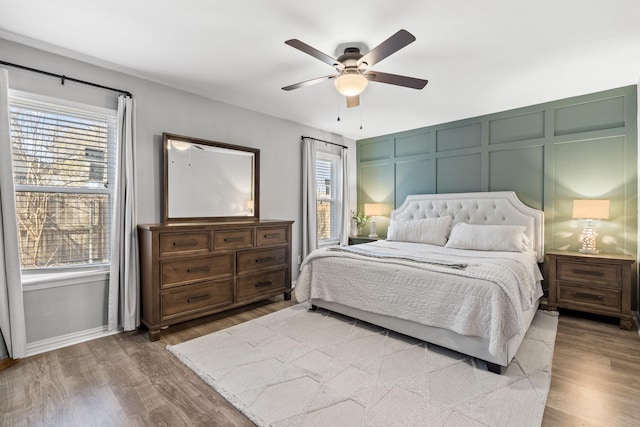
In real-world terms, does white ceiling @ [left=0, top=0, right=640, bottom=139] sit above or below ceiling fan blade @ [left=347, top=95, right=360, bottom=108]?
above

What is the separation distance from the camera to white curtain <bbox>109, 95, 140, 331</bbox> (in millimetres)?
2893

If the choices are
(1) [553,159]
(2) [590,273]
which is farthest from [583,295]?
(1) [553,159]

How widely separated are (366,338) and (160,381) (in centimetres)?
171

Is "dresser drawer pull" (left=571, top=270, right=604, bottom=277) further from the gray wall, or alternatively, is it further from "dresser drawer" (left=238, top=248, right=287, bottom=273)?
the gray wall

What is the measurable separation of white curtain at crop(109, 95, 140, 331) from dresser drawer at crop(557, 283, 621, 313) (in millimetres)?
4570

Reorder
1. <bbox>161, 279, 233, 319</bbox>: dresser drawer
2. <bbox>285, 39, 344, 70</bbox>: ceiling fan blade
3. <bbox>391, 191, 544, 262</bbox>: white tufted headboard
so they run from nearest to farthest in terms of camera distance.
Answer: <bbox>285, 39, 344, 70</bbox>: ceiling fan blade, <bbox>161, 279, 233, 319</bbox>: dresser drawer, <bbox>391, 191, 544, 262</bbox>: white tufted headboard

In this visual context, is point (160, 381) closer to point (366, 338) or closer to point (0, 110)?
point (366, 338)

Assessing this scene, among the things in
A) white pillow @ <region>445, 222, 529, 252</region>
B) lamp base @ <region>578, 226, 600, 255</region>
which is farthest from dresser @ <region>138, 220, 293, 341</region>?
A: lamp base @ <region>578, 226, 600, 255</region>

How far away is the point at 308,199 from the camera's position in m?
4.81

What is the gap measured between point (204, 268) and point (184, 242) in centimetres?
35

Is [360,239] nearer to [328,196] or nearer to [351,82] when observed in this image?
[328,196]

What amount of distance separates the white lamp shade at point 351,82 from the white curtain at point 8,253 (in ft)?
8.52

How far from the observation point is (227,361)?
2.40m

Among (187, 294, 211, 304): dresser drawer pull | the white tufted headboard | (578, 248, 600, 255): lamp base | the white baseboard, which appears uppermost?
the white tufted headboard
